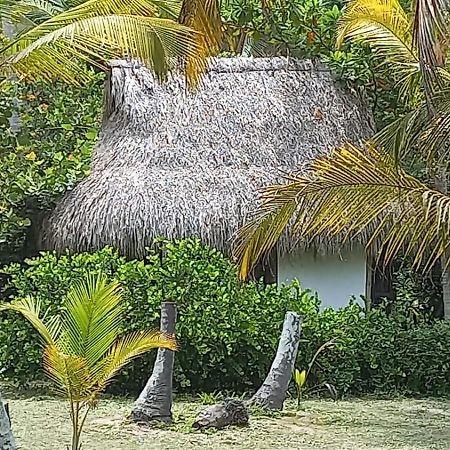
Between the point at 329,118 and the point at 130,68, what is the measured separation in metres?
2.75

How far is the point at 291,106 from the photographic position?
40.1 feet

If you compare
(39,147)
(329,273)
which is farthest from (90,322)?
(39,147)

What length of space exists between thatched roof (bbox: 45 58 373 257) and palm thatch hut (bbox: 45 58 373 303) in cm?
1

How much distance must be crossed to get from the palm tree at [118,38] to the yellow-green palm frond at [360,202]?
1.30m

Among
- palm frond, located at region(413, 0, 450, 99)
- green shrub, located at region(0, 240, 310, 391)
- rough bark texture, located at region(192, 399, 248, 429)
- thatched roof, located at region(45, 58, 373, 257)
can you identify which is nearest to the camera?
palm frond, located at region(413, 0, 450, 99)

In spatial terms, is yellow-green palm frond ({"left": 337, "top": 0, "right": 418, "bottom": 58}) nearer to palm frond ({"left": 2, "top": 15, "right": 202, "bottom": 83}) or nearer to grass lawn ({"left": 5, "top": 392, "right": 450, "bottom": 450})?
palm frond ({"left": 2, "top": 15, "right": 202, "bottom": 83})

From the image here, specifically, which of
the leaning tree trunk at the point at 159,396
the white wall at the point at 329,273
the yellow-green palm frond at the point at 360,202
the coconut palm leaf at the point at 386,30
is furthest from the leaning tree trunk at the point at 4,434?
the white wall at the point at 329,273

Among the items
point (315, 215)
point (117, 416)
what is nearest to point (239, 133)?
point (117, 416)

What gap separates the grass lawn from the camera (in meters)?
7.34

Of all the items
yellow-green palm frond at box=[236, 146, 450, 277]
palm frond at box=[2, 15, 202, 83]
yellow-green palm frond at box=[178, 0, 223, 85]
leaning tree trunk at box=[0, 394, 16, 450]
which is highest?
yellow-green palm frond at box=[178, 0, 223, 85]

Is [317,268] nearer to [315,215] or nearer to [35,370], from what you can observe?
[35,370]

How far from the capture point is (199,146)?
11.4 meters

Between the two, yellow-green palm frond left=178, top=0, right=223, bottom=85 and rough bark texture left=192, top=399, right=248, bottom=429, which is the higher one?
yellow-green palm frond left=178, top=0, right=223, bottom=85

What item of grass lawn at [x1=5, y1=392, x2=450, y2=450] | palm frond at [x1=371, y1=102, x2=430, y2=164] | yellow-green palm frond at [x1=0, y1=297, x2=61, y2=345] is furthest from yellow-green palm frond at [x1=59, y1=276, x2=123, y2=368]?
palm frond at [x1=371, y1=102, x2=430, y2=164]
